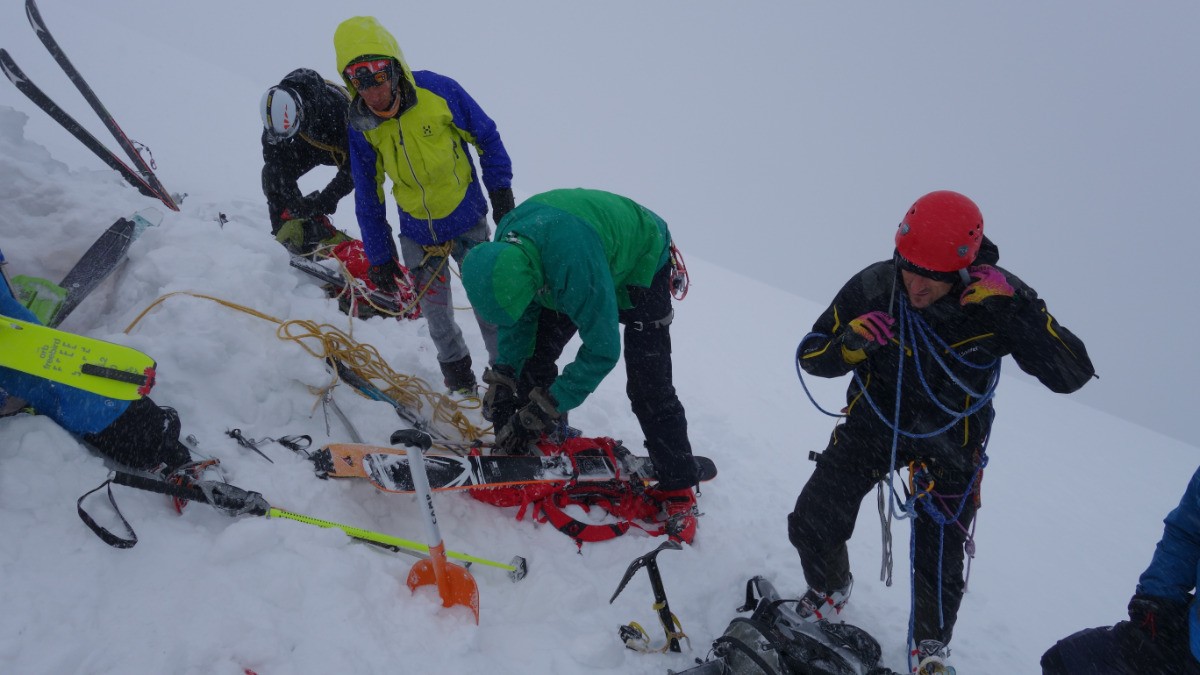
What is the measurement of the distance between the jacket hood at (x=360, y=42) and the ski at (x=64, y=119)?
266cm

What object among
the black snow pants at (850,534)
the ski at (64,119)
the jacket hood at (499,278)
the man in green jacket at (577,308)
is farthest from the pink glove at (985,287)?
the ski at (64,119)

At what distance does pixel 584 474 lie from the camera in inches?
130

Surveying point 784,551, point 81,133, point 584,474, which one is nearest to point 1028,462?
point 784,551

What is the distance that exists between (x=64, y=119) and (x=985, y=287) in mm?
6141

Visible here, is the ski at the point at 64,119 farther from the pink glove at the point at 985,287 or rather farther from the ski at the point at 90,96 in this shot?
the pink glove at the point at 985,287

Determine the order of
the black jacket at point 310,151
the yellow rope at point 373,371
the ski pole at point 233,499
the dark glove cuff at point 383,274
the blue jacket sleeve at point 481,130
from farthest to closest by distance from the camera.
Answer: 1. the black jacket at point 310,151
2. the dark glove cuff at point 383,274
3. the blue jacket sleeve at point 481,130
4. the yellow rope at point 373,371
5. the ski pole at point 233,499

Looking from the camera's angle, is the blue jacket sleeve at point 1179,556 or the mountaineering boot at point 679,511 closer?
the blue jacket sleeve at point 1179,556

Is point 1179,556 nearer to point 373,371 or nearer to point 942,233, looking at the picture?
point 942,233

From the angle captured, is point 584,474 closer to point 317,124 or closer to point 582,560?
point 582,560

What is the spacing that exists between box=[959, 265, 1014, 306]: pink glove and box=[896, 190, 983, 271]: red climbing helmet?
0.20 feet

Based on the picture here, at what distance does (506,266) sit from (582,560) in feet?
4.88

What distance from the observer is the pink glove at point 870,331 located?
234 cm

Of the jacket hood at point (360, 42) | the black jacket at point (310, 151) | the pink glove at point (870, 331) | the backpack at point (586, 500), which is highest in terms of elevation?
the jacket hood at point (360, 42)

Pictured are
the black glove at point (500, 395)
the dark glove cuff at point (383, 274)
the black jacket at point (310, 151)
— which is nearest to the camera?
the black glove at point (500, 395)
